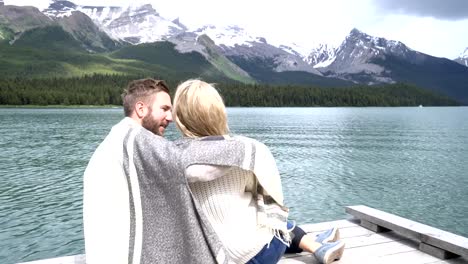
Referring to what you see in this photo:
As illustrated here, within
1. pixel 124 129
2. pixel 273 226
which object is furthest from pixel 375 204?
pixel 124 129

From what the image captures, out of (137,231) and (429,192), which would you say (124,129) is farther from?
(429,192)

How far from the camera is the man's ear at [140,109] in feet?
18.2

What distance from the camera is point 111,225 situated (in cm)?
474

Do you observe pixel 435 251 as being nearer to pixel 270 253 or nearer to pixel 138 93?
pixel 270 253

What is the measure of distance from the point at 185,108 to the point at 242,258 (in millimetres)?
1978

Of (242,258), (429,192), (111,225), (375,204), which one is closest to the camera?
(111,225)

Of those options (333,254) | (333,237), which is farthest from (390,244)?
(333,254)

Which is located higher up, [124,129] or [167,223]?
[124,129]

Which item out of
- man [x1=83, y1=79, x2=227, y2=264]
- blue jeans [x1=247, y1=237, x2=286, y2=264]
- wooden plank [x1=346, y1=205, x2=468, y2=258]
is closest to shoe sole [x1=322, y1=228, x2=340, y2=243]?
wooden plank [x1=346, y1=205, x2=468, y2=258]

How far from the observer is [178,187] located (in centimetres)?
487

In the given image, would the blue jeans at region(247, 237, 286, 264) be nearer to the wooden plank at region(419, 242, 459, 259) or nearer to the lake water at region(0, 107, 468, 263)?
the wooden plank at region(419, 242, 459, 259)

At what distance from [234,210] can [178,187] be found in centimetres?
87

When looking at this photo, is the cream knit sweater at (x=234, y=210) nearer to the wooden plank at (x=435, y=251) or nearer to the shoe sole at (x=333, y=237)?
the shoe sole at (x=333, y=237)

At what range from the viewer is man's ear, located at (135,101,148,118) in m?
5.55
